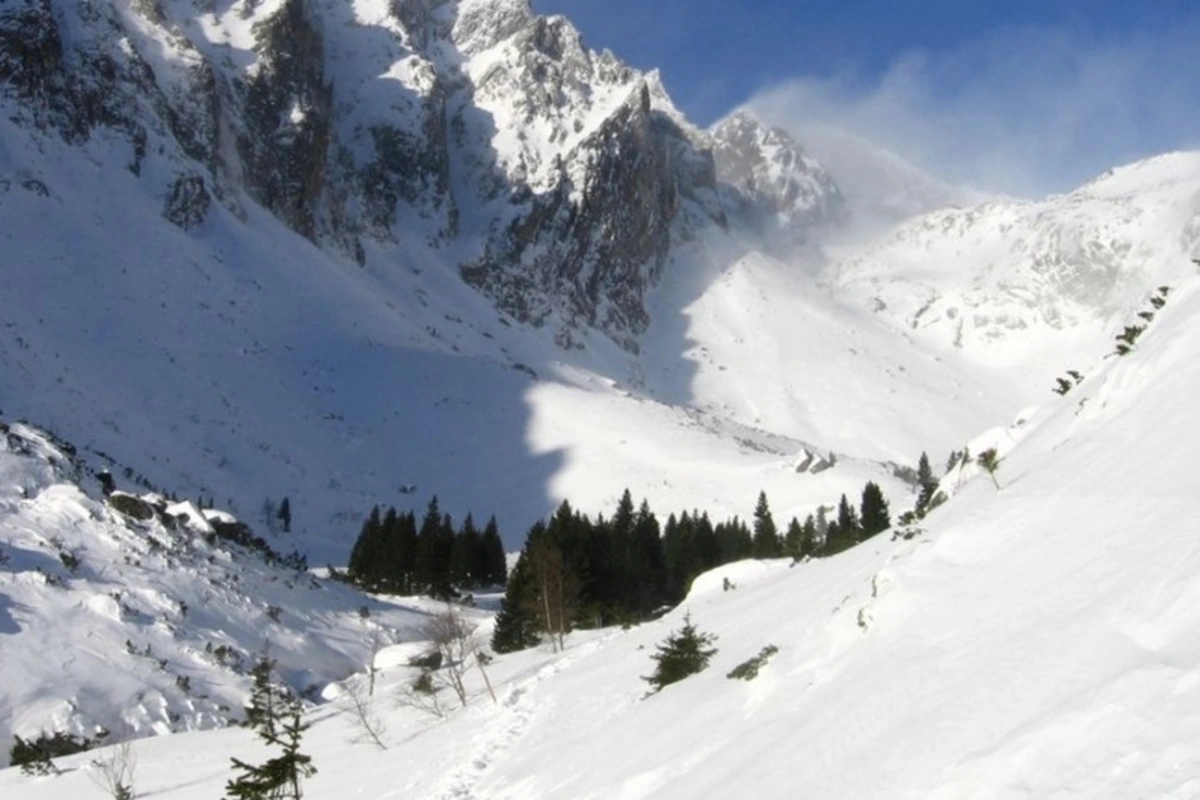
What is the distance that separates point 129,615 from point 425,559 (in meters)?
34.3

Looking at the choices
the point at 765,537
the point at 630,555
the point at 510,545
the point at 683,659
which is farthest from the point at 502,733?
the point at 510,545

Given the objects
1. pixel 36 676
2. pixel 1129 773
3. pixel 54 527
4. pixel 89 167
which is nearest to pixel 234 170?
pixel 89 167

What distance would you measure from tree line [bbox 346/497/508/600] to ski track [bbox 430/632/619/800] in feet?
116

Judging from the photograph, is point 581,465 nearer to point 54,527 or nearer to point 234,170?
point 54,527

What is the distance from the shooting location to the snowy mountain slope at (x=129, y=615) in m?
29.6

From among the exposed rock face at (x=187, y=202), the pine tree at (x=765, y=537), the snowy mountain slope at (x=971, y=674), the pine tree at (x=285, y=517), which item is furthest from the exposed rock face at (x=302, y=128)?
the snowy mountain slope at (x=971, y=674)

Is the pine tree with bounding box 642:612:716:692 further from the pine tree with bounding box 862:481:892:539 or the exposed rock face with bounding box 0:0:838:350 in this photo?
the exposed rock face with bounding box 0:0:838:350

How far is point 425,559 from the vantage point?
67250 millimetres

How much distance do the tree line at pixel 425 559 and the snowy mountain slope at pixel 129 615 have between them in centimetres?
2035

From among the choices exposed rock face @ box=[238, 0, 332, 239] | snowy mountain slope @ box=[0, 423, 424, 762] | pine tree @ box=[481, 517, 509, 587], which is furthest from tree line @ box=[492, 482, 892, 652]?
exposed rock face @ box=[238, 0, 332, 239]

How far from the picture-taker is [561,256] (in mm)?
195750

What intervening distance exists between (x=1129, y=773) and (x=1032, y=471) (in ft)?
36.5

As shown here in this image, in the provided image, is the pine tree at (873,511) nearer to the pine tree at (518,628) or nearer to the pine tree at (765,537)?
the pine tree at (765,537)

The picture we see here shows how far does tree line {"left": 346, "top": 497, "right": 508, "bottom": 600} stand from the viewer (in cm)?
A: 6662
